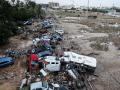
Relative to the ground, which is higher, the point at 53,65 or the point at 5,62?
the point at 53,65

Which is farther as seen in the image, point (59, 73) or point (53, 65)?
point (53, 65)

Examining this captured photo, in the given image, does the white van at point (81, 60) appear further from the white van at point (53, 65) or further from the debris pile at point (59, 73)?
the white van at point (53, 65)

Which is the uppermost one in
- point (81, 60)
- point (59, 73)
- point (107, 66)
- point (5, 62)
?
point (81, 60)

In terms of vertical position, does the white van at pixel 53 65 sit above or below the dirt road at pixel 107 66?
above

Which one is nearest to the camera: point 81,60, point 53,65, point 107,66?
point 53,65

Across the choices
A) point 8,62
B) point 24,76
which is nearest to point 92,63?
point 24,76

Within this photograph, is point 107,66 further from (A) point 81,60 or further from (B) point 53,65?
(B) point 53,65

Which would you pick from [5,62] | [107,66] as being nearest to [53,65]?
[5,62]

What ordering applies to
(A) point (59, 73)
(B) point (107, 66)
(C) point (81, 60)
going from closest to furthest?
(A) point (59, 73), (C) point (81, 60), (B) point (107, 66)

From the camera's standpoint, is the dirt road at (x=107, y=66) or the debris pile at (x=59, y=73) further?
the dirt road at (x=107, y=66)

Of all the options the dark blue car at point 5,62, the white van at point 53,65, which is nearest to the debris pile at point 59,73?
the white van at point 53,65

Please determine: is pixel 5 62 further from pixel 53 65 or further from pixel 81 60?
pixel 81 60

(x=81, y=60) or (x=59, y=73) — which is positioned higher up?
(x=81, y=60)
